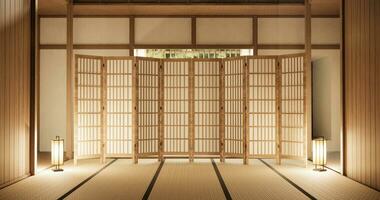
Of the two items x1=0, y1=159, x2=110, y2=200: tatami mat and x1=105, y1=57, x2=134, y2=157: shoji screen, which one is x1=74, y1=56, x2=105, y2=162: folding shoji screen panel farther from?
x1=0, y1=159, x2=110, y2=200: tatami mat

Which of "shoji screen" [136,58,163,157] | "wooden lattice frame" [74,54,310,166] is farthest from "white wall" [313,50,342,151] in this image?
"shoji screen" [136,58,163,157]

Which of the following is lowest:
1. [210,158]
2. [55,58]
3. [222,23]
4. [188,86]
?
[210,158]

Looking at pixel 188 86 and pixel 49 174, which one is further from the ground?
pixel 188 86

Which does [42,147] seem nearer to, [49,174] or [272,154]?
[49,174]

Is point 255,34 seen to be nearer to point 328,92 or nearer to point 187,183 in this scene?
point 328,92

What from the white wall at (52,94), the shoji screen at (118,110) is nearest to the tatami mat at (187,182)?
the shoji screen at (118,110)

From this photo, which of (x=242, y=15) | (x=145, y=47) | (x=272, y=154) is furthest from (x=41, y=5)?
(x=272, y=154)

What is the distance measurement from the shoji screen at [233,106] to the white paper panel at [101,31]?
7.21 ft

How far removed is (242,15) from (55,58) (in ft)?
12.1

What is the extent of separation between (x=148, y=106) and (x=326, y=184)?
133 inches

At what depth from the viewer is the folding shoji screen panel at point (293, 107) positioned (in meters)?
7.02

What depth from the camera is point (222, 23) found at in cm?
849

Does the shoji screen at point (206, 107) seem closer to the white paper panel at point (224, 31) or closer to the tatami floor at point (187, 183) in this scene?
the tatami floor at point (187, 183)

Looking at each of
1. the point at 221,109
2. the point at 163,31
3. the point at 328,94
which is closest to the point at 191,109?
the point at 221,109
